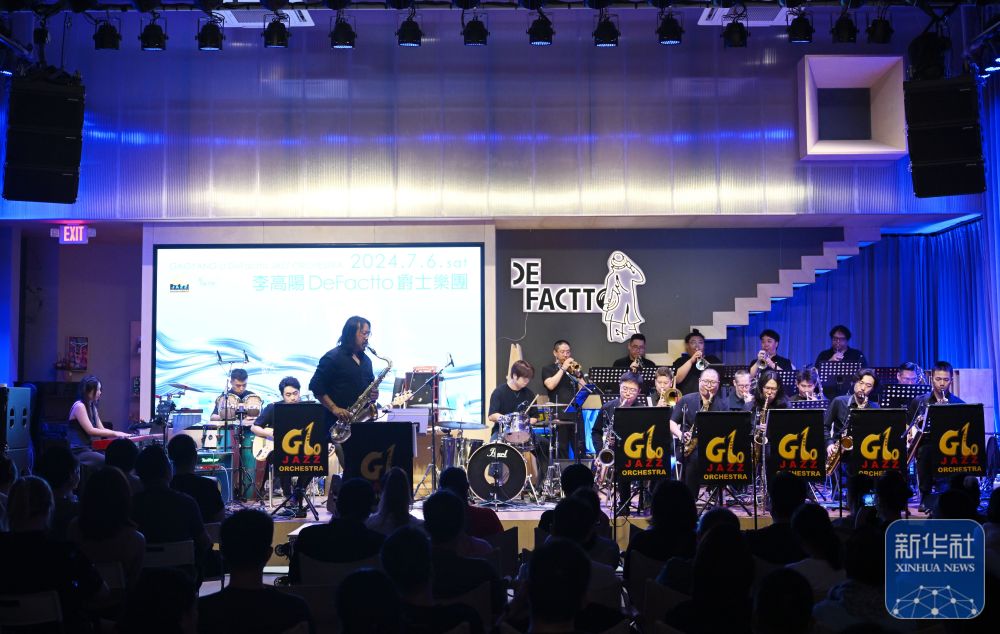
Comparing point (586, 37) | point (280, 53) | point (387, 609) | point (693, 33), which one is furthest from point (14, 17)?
point (387, 609)

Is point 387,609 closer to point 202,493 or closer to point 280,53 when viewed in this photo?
point 202,493

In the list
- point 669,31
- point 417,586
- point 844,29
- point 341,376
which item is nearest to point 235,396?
point 341,376

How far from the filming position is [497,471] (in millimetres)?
10227

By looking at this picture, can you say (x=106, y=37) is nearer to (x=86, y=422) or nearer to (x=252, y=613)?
(x=86, y=422)

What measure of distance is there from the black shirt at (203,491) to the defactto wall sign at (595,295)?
799 cm

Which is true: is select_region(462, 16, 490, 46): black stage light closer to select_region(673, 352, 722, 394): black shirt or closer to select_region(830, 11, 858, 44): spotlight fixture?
select_region(830, 11, 858, 44): spotlight fixture

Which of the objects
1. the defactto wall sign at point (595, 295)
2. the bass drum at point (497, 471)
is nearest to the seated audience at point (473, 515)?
the bass drum at point (497, 471)

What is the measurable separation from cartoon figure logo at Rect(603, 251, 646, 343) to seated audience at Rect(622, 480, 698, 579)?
8527 millimetres

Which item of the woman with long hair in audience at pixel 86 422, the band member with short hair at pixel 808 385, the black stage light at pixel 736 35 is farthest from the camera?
the black stage light at pixel 736 35

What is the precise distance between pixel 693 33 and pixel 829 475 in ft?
21.1

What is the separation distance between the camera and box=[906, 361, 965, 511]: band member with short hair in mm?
10031

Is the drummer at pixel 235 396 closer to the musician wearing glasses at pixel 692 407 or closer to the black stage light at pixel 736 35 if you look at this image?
the musician wearing glasses at pixel 692 407

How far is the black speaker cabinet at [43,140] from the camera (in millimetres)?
11031

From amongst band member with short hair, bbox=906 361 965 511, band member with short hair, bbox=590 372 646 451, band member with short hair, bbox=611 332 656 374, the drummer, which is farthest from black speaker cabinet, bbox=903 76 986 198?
the drummer
